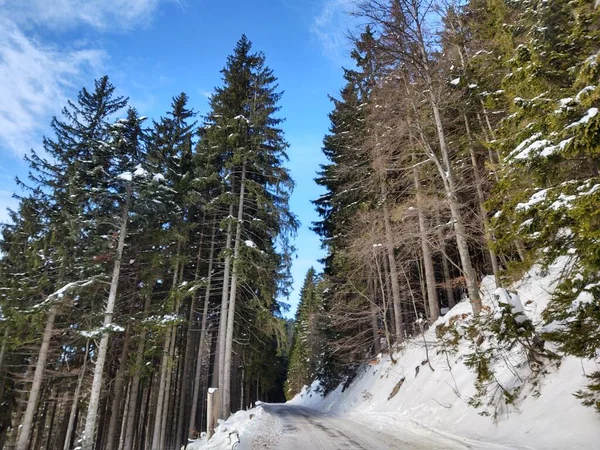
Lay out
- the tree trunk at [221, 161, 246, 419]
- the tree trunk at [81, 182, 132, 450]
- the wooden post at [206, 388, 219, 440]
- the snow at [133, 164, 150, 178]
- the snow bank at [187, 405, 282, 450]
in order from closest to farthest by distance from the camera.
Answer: the snow bank at [187, 405, 282, 450] < the wooden post at [206, 388, 219, 440] < the tree trunk at [81, 182, 132, 450] < the tree trunk at [221, 161, 246, 419] < the snow at [133, 164, 150, 178]

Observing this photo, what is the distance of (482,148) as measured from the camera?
1388 cm

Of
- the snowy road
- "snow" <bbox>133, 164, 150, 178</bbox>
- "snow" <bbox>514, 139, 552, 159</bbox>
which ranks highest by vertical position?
"snow" <bbox>133, 164, 150, 178</bbox>

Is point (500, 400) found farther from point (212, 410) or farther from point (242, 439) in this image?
point (212, 410)

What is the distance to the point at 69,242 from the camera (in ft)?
41.7

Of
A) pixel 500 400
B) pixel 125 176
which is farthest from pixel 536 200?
pixel 125 176

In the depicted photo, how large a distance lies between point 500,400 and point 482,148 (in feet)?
35.8

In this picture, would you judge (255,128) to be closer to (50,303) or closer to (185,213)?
(185,213)

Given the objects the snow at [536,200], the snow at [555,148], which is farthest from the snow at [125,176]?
the snow at [555,148]

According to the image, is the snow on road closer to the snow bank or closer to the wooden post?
the snow bank

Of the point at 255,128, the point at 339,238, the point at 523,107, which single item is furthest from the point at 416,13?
the point at 339,238

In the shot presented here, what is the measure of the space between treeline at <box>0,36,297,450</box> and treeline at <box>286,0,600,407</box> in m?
5.24

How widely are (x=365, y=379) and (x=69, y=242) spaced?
1579 centimetres

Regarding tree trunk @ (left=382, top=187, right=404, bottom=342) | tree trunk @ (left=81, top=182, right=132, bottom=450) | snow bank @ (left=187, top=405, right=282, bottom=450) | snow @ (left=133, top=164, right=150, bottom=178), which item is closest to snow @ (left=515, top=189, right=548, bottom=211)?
snow bank @ (left=187, top=405, right=282, bottom=450)

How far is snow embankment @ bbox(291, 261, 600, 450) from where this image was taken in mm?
4805
